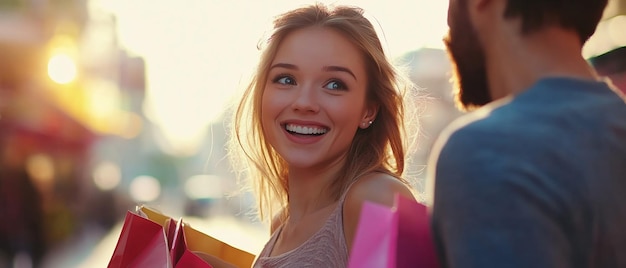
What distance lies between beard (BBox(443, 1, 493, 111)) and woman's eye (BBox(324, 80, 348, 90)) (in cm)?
129

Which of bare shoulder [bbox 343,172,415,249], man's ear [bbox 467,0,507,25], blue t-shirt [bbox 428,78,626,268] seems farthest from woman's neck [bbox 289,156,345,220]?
blue t-shirt [bbox 428,78,626,268]

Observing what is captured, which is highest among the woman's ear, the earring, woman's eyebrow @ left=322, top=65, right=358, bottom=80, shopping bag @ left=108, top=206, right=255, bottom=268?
woman's eyebrow @ left=322, top=65, right=358, bottom=80

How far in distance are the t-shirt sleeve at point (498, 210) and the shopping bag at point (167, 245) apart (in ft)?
3.97

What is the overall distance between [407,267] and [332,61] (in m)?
1.54

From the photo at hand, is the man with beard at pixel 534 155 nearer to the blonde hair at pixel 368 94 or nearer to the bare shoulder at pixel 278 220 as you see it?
the blonde hair at pixel 368 94

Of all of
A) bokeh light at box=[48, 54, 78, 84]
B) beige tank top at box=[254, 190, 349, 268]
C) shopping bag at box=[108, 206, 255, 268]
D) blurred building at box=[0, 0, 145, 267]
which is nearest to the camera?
shopping bag at box=[108, 206, 255, 268]

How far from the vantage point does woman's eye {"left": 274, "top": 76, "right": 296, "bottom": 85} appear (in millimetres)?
3295

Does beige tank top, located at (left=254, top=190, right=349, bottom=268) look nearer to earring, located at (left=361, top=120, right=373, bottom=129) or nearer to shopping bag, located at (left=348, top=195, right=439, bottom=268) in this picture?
earring, located at (left=361, top=120, right=373, bottom=129)

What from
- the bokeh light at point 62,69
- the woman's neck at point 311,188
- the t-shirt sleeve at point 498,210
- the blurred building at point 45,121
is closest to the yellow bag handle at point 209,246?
the woman's neck at point 311,188

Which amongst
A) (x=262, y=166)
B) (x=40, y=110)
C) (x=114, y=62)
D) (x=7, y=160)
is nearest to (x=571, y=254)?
(x=262, y=166)

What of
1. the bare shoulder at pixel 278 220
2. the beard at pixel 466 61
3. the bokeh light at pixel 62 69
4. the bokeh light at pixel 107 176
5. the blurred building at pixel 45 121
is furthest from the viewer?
the bokeh light at pixel 107 176

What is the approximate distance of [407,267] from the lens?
70.1 inches

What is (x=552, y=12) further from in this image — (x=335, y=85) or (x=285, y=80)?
(x=285, y=80)

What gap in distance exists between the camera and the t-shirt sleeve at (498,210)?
1.51m
